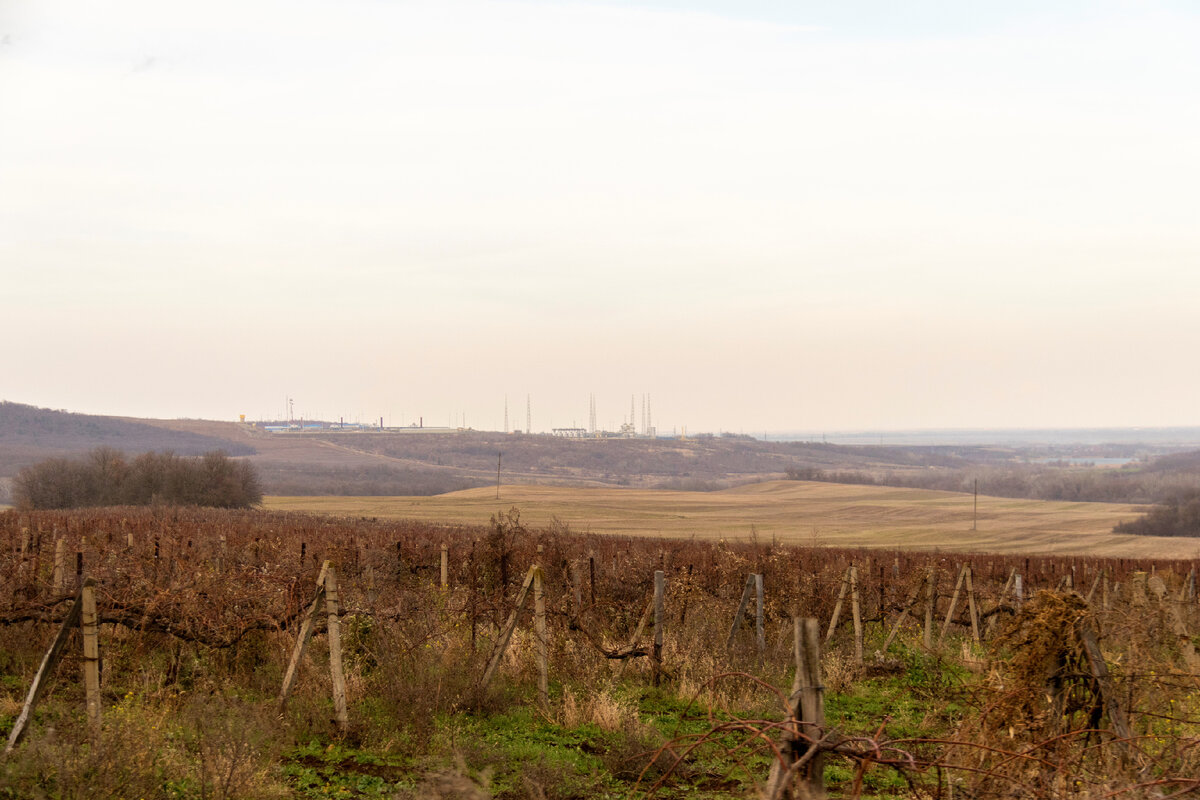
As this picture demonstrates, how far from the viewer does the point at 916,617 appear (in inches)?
686

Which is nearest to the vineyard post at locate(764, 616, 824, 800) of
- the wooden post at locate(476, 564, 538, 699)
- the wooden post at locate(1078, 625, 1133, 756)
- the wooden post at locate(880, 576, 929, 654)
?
the wooden post at locate(1078, 625, 1133, 756)

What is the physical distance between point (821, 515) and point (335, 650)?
8544 centimetres

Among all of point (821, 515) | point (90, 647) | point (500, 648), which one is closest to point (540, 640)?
point (500, 648)

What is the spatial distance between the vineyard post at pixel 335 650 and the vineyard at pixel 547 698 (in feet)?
0.07

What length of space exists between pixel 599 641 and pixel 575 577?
259cm

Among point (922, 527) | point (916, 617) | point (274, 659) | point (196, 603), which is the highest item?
point (196, 603)

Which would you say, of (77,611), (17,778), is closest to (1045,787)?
(17,778)

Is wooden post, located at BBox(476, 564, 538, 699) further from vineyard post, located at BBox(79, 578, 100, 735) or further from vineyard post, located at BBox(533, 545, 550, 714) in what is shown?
vineyard post, located at BBox(79, 578, 100, 735)

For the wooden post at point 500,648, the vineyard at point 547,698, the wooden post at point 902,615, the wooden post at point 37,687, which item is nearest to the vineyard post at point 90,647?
the vineyard at point 547,698

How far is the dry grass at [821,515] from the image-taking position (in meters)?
61.1

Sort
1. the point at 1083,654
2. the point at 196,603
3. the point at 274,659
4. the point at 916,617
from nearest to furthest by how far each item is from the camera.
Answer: the point at 1083,654, the point at 196,603, the point at 274,659, the point at 916,617

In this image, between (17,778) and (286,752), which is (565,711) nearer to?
(286,752)

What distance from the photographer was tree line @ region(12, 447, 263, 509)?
64312mm

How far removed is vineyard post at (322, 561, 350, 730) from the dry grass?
160ft
